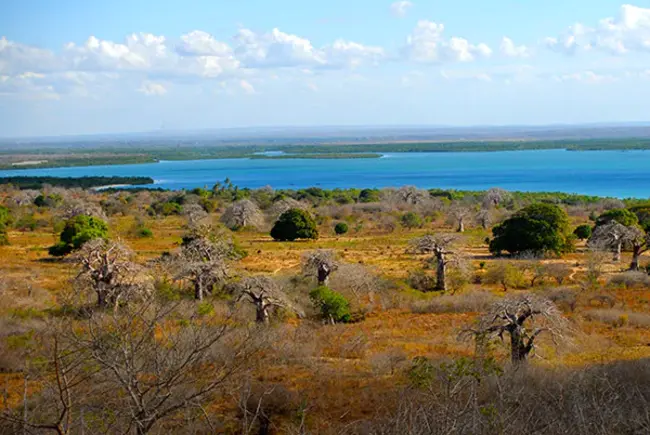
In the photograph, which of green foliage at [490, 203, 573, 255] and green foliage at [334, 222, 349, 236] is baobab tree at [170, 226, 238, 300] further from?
green foliage at [334, 222, 349, 236]

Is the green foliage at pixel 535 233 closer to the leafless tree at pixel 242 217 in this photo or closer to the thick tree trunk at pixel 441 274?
the thick tree trunk at pixel 441 274

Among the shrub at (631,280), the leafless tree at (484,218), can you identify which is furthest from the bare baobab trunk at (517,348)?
the leafless tree at (484,218)

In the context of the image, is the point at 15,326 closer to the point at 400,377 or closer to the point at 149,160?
the point at 400,377

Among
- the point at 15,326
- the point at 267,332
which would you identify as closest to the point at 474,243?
the point at 267,332

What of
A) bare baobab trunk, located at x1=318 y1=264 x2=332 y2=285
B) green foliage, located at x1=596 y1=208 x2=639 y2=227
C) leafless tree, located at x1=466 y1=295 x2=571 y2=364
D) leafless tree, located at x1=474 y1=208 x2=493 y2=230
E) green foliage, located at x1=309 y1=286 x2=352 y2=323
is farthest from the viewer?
→ leafless tree, located at x1=474 y1=208 x2=493 y2=230

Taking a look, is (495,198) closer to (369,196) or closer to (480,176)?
(369,196)

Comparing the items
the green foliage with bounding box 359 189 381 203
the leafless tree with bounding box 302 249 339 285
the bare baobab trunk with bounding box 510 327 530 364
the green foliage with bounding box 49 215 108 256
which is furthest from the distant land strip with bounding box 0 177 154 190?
the bare baobab trunk with bounding box 510 327 530 364

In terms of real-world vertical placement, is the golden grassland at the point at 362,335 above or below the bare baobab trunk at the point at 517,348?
below
